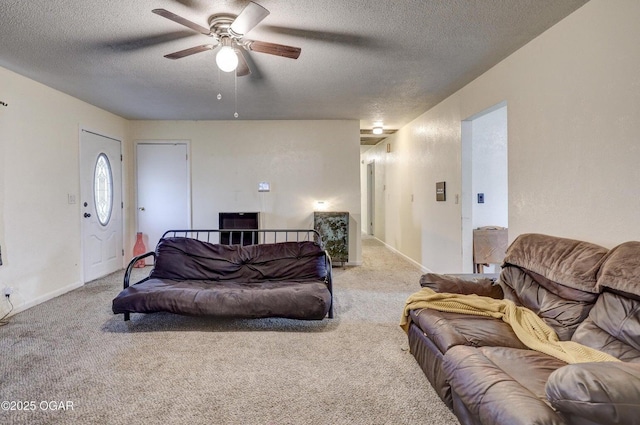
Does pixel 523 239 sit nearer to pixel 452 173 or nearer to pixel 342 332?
pixel 342 332

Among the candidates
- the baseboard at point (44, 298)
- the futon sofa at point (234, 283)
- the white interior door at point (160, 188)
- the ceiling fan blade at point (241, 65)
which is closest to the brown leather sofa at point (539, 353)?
the futon sofa at point (234, 283)

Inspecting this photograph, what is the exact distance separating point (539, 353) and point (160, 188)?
225 inches

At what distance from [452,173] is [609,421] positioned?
3.54 metres

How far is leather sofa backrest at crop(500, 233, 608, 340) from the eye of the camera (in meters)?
1.85

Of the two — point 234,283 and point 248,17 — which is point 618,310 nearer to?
point 248,17

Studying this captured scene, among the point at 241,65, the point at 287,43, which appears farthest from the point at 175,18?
the point at 287,43

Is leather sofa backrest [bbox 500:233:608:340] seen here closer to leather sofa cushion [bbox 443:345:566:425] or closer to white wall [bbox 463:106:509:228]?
leather sofa cushion [bbox 443:345:566:425]

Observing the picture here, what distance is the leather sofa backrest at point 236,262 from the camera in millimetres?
3510

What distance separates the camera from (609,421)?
1.01 m

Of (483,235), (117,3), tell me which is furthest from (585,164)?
(117,3)

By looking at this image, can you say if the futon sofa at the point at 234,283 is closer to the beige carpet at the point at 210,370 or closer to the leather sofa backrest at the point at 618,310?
the beige carpet at the point at 210,370

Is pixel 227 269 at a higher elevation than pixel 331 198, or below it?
below

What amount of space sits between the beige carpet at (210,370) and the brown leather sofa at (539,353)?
0.37m

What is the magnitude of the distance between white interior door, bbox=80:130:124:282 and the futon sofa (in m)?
1.90
